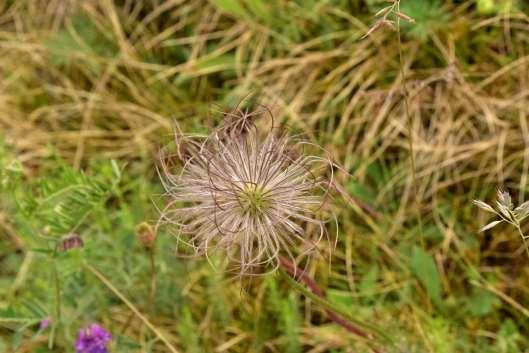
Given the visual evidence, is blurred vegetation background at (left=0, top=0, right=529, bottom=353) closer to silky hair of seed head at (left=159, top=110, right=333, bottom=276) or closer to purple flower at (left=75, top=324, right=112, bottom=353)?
purple flower at (left=75, top=324, right=112, bottom=353)

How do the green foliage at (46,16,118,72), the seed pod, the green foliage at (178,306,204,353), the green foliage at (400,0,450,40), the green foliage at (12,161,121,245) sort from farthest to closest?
the green foliage at (46,16,118,72), the green foliage at (400,0,450,40), the green foliage at (178,306,204,353), the green foliage at (12,161,121,245), the seed pod

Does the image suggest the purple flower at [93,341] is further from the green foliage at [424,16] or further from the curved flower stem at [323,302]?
the green foliage at [424,16]

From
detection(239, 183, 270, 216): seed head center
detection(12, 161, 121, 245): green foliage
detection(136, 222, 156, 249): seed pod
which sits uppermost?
detection(12, 161, 121, 245): green foliage

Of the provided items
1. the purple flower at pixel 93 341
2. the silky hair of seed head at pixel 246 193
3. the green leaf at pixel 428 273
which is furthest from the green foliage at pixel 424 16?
the purple flower at pixel 93 341

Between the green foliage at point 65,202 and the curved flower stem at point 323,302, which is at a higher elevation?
the green foliage at point 65,202

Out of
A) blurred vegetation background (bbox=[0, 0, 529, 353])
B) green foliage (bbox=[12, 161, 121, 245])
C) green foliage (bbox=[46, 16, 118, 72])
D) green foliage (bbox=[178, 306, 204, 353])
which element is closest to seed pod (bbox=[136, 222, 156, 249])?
blurred vegetation background (bbox=[0, 0, 529, 353])

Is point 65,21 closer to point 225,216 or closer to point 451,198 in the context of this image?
point 451,198

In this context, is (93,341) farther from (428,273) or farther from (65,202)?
(428,273)
